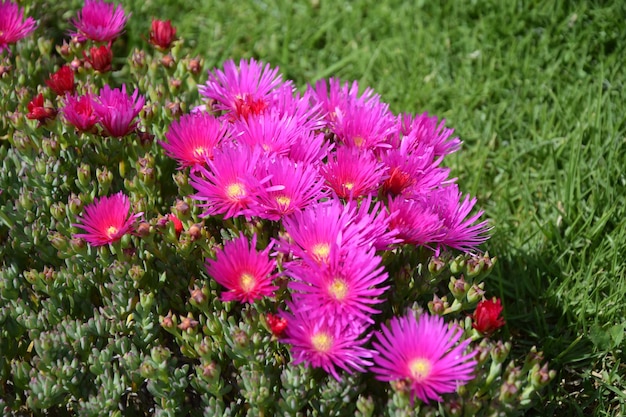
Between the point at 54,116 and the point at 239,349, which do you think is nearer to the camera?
the point at 239,349

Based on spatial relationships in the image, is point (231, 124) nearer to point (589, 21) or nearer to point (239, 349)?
point (239, 349)

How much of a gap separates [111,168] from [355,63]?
1.50 m

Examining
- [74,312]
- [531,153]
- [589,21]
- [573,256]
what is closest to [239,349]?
[74,312]

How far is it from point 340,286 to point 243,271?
0.20 metres

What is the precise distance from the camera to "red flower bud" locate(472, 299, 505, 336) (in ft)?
5.04

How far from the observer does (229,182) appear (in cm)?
169

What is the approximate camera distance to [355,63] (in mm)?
3307

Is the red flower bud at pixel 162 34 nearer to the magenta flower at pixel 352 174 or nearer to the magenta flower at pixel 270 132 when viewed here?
the magenta flower at pixel 270 132

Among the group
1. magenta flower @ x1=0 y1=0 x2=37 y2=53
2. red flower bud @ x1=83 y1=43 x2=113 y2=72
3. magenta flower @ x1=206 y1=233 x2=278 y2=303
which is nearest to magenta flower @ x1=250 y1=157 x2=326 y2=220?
magenta flower @ x1=206 y1=233 x2=278 y2=303

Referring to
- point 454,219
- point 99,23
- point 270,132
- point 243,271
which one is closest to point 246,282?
point 243,271

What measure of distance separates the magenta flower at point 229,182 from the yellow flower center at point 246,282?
0.47 feet

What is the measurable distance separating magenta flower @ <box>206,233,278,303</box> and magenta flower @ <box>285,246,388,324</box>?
0.19 feet

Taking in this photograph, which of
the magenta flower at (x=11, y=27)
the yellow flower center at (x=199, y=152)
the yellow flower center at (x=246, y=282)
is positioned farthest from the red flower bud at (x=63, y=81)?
the yellow flower center at (x=246, y=282)

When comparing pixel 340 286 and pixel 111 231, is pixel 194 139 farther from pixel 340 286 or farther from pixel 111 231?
pixel 340 286
